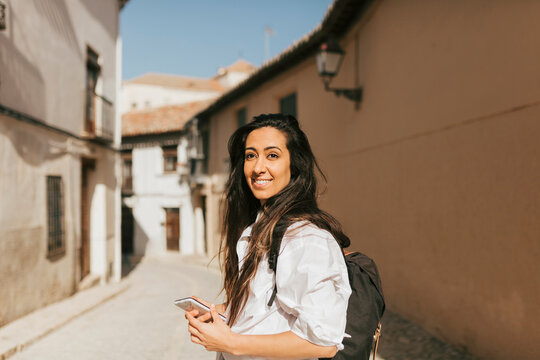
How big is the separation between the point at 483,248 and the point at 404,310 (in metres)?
2.09

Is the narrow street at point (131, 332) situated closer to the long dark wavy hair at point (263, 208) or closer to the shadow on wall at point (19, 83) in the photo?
the shadow on wall at point (19, 83)

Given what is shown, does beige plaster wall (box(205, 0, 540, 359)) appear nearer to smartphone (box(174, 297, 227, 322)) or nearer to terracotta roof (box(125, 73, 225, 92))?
smartphone (box(174, 297, 227, 322))

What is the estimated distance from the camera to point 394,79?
6379mm

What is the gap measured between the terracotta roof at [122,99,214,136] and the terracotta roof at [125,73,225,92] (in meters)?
17.3

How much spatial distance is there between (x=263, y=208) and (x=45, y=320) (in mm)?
6093

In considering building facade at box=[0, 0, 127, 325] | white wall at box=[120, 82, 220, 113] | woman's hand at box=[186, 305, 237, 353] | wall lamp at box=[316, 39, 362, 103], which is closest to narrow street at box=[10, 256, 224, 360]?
building facade at box=[0, 0, 127, 325]

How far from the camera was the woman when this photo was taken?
1254 millimetres

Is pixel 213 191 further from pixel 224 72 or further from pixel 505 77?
pixel 224 72

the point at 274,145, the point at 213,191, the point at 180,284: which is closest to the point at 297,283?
the point at 274,145

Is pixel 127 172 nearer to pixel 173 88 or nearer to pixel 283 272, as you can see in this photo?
pixel 173 88

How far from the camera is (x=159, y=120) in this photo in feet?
69.1

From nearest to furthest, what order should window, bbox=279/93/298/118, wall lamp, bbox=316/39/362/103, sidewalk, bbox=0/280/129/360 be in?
sidewalk, bbox=0/280/129/360 < wall lamp, bbox=316/39/362/103 < window, bbox=279/93/298/118

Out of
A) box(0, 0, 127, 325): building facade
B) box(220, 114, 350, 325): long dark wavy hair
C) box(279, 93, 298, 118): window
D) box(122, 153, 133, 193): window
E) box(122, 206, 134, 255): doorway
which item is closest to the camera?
box(220, 114, 350, 325): long dark wavy hair

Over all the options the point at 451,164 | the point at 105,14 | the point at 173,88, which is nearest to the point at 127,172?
the point at 105,14
